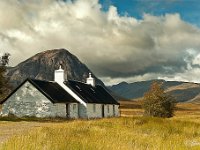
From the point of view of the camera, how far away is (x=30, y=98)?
61.9m

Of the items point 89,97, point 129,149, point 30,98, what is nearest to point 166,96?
point 89,97

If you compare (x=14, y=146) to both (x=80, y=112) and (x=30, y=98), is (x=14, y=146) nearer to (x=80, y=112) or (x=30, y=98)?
(x=30, y=98)

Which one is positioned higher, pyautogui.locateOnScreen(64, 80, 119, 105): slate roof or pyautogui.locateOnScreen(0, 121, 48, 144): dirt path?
pyautogui.locateOnScreen(64, 80, 119, 105): slate roof

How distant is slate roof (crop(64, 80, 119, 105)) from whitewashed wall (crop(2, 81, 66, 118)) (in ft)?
18.4

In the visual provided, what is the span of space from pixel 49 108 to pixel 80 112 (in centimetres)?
823

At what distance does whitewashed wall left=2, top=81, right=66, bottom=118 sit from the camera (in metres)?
60.6

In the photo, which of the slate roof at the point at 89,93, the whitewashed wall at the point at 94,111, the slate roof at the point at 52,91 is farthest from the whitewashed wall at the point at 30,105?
the whitewashed wall at the point at 94,111

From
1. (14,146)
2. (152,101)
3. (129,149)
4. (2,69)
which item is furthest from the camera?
(152,101)

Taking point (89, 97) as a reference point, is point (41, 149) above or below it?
below

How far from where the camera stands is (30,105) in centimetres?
6169

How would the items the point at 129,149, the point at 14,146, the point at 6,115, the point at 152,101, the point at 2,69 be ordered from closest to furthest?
the point at 14,146 < the point at 129,149 < the point at 2,69 < the point at 6,115 < the point at 152,101

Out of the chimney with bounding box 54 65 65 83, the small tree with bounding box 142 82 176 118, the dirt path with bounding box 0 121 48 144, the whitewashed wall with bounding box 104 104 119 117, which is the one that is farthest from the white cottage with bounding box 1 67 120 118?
the dirt path with bounding box 0 121 48 144

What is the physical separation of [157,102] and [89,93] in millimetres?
12021

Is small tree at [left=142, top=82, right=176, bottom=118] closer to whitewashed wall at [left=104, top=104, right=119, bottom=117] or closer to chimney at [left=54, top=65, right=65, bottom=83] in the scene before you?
whitewashed wall at [left=104, top=104, right=119, bottom=117]
